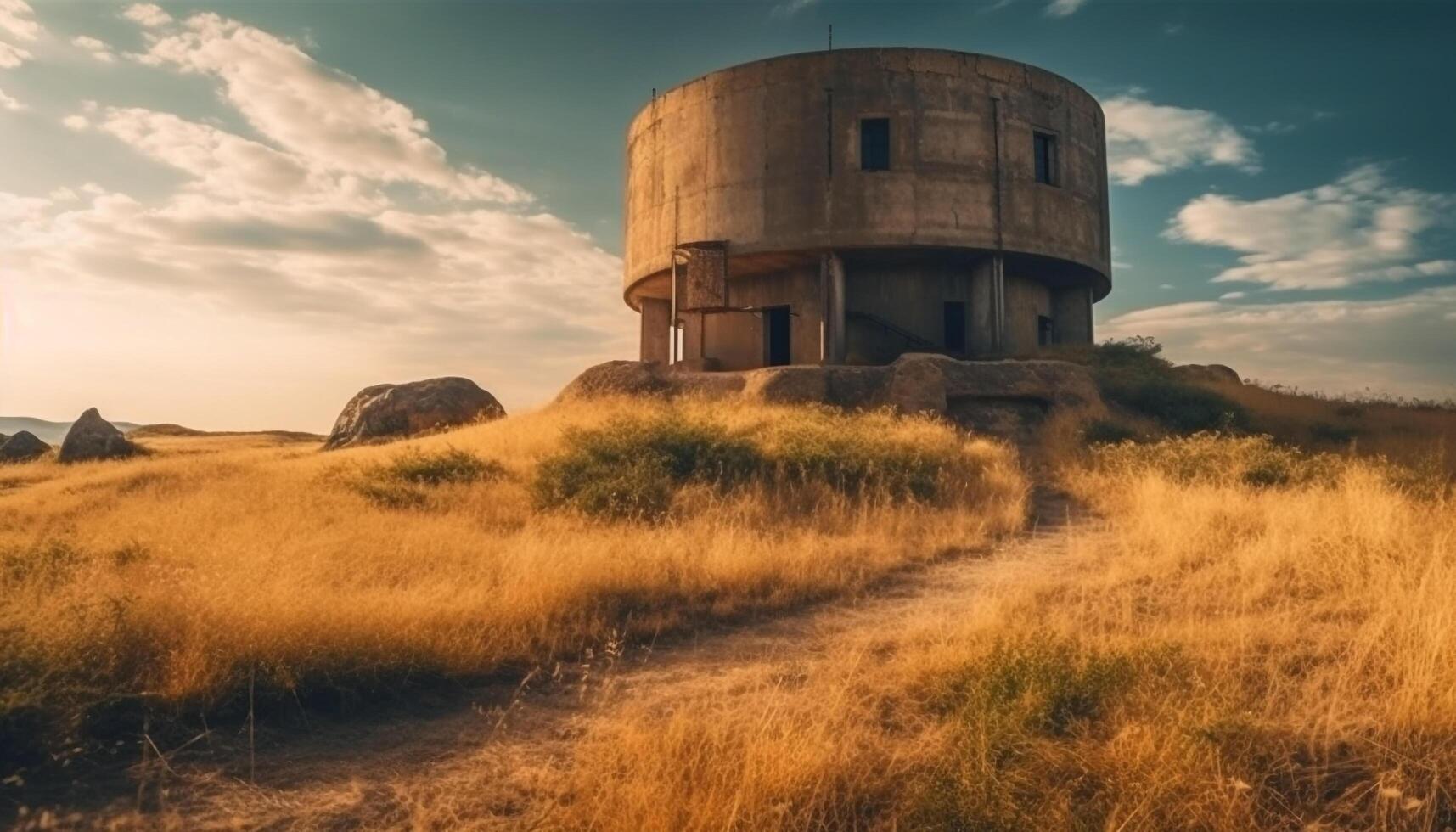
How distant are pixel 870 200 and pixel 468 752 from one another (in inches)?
636

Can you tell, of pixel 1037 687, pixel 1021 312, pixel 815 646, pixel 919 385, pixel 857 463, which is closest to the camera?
pixel 1037 687

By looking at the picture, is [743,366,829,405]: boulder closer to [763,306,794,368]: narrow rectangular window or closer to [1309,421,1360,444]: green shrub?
[763,306,794,368]: narrow rectangular window

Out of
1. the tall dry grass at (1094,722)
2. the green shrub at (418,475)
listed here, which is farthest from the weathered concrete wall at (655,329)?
the tall dry grass at (1094,722)

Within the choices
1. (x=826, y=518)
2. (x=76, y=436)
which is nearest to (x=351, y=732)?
(x=826, y=518)

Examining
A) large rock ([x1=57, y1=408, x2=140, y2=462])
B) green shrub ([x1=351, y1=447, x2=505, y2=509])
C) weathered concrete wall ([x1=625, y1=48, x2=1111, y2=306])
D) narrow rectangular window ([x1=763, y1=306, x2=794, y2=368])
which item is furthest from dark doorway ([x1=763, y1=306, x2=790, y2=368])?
large rock ([x1=57, y1=408, x2=140, y2=462])

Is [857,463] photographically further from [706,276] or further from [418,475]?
[706,276]

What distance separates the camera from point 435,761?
4.03 m

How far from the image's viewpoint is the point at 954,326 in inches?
824

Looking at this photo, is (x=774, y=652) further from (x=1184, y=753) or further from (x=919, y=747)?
(x=1184, y=753)

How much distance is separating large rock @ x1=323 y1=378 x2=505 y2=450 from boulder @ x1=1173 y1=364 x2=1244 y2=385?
690 inches

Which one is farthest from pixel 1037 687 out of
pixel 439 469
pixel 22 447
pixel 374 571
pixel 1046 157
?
pixel 22 447

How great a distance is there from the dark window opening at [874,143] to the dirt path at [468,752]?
1465cm

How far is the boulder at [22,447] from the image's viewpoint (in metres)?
22.9

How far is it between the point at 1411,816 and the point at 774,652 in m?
3.28
